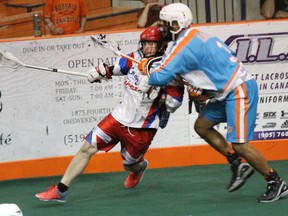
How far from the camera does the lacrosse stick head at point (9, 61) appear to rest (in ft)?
25.3

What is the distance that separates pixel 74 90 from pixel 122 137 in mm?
1239

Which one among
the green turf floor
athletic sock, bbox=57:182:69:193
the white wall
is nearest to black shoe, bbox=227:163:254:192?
the green turf floor

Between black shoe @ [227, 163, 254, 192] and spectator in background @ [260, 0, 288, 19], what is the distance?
2.10m

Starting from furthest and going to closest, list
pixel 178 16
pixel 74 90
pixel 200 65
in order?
pixel 74 90 → pixel 178 16 → pixel 200 65

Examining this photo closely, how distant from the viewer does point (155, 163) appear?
27.2ft

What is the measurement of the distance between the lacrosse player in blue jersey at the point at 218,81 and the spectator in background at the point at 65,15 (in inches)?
73.9

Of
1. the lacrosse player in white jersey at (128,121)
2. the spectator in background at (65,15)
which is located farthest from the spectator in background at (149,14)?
the lacrosse player in white jersey at (128,121)

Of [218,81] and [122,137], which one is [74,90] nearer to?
[122,137]

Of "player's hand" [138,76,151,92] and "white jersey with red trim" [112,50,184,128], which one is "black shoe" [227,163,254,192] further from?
"player's hand" [138,76,151,92]

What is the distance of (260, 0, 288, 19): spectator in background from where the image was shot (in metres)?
8.37

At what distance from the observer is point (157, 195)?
7.17 m

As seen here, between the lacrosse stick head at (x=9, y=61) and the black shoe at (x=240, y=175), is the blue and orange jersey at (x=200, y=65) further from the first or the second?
the lacrosse stick head at (x=9, y=61)

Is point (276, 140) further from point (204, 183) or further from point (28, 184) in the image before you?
point (28, 184)

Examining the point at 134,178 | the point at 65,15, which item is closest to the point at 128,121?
the point at 134,178
